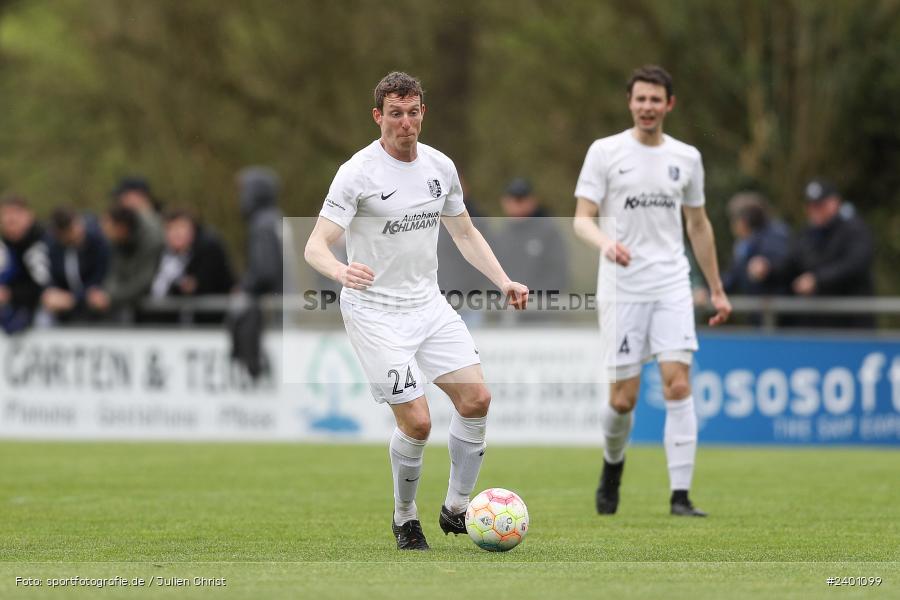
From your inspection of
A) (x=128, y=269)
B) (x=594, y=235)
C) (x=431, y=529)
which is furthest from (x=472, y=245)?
(x=128, y=269)

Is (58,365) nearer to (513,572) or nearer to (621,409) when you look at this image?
(621,409)

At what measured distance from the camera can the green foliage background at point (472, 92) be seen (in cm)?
2286

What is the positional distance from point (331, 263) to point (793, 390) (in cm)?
1015

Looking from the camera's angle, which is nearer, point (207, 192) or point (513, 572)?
point (513, 572)

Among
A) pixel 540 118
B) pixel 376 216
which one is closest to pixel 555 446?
pixel 376 216

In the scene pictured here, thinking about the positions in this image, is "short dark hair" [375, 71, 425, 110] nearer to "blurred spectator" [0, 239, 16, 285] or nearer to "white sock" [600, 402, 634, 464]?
"white sock" [600, 402, 634, 464]

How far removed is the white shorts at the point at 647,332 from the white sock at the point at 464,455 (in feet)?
6.54

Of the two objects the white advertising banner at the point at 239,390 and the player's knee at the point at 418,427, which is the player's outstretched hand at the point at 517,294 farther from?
the white advertising banner at the point at 239,390

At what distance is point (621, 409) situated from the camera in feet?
35.0

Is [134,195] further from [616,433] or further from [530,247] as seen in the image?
[616,433]

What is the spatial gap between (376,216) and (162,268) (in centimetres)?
1111

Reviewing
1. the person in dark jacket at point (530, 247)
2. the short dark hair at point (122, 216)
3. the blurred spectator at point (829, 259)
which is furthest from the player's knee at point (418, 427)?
the short dark hair at point (122, 216)

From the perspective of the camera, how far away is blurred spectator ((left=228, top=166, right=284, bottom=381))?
17688 millimetres

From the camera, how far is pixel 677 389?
10555 mm
